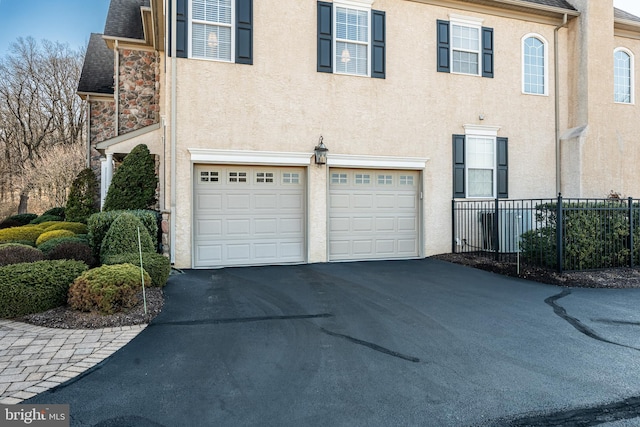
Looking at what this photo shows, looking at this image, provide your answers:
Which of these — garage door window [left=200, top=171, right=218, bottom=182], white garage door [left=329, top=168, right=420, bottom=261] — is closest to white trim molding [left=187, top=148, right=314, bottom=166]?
garage door window [left=200, top=171, right=218, bottom=182]

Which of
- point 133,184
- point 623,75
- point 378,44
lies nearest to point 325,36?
point 378,44

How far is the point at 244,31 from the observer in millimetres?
8578

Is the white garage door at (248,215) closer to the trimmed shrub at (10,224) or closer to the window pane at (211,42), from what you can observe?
the window pane at (211,42)

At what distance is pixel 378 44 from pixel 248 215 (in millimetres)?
5248

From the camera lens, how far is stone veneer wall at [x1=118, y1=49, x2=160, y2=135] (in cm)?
1307

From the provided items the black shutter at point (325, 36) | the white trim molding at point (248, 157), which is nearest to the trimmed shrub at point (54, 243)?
the white trim molding at point (248, 157)

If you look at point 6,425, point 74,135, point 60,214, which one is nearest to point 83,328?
point 6,425

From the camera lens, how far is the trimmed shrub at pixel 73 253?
22.4 ft

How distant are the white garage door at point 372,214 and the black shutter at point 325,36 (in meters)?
2.47

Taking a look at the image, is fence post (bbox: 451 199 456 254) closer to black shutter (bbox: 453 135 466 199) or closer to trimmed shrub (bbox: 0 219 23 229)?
black shutter (bbox: 453 135 466 199)

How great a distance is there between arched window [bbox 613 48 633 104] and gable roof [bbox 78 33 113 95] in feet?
55.8

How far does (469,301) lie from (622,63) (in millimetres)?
11115

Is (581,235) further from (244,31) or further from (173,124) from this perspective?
(173,124)

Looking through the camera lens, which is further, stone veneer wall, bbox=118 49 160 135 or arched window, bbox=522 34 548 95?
stone veneer wall, bbox=118 49 160 135
